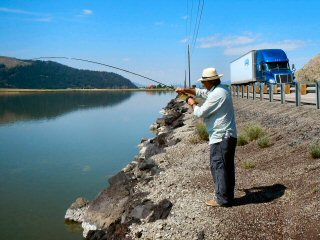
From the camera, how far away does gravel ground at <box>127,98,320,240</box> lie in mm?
5820

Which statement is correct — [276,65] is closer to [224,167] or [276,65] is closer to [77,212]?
[77,212]

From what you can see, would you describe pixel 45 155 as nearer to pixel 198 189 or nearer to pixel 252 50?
pixel 198 189

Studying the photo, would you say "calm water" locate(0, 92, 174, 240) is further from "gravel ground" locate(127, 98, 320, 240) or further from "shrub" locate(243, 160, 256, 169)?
"shrub" locate(243, 160, 256, 169)

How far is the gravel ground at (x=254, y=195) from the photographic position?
5.82 meters

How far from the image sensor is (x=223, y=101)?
632 centimetres

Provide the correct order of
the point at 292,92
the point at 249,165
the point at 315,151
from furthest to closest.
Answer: the point at 292,92, the point at 249,165, the point at 315,151

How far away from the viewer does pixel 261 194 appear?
6957 mm

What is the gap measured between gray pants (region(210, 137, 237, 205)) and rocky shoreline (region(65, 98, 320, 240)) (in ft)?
0.81

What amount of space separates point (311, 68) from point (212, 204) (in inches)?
3018

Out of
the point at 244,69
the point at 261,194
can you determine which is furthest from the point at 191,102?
the point at 244,69

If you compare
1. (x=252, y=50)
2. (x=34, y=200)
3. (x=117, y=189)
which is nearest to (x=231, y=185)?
(x=117, y=189)

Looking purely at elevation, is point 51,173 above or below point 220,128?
below

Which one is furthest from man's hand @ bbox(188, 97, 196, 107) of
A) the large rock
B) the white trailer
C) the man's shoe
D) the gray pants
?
the white trailer

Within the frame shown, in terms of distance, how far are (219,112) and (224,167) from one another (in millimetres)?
831
